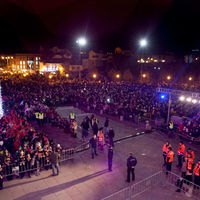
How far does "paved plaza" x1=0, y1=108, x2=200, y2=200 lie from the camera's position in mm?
7699

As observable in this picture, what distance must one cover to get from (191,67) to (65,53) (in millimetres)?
35184

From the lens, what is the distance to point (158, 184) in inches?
338

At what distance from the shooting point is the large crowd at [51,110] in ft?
30.7

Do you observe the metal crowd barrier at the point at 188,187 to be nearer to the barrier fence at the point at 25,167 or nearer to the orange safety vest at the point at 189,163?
the orange safety vest at the point at 189,163

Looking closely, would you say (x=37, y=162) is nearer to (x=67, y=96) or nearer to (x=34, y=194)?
(x=34, y=194)

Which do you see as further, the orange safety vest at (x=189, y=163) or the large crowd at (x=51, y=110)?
the large crowd at (x=51, y=110)

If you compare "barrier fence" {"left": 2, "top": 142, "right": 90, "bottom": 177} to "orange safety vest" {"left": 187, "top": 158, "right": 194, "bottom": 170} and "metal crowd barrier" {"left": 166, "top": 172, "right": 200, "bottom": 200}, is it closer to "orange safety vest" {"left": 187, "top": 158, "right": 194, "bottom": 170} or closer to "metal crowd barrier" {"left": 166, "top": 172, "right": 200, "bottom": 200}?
"metal crowd barrier" {"left": 166, "top": 172, "right": 200, "bottom": 200}

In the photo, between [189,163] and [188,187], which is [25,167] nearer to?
[188,187]

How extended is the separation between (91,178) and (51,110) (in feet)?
29.6

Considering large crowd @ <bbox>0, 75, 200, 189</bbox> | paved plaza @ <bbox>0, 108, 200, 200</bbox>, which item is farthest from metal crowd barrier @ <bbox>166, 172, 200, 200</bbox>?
large crowd @ <bbox>0, 75, 200, 189</bbox>

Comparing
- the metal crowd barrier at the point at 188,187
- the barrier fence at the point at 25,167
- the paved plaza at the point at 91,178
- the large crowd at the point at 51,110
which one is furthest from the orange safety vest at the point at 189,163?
the barrier fence at the point at 25,167

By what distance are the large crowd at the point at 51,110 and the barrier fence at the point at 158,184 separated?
3.86 meters

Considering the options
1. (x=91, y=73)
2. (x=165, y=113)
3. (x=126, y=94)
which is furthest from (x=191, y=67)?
(x=165, y=113)

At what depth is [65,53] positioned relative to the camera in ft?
202
